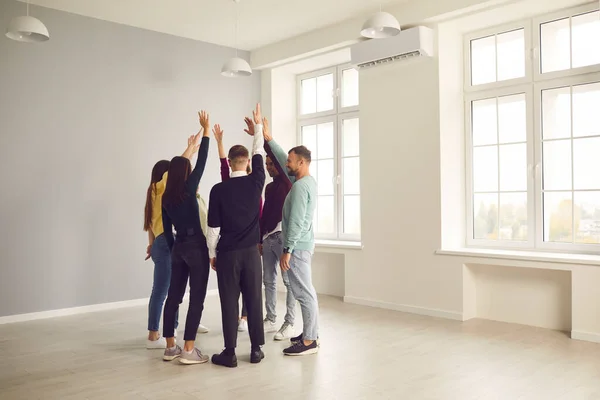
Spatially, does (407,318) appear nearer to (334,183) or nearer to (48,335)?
(334,183)

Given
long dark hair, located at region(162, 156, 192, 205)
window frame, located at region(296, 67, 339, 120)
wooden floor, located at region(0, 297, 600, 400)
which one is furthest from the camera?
window frame, located at region(296, 67, 339, 120)

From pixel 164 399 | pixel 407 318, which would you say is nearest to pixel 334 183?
pixel 407 318

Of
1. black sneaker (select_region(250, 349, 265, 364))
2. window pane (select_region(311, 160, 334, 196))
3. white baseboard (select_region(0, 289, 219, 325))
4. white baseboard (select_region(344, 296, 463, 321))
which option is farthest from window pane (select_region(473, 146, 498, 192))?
white baseboard (select_region(0, 289, 219, 325))

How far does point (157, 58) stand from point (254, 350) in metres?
4.08

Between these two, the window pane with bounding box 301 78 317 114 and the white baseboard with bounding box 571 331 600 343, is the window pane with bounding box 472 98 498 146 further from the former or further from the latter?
the window pane with bounding box 301 78 317 114

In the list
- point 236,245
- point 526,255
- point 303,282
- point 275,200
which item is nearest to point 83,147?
point 275,200

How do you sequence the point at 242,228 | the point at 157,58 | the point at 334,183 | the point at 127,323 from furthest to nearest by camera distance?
the point at 334,183 < the point at 157,58 < the point at 127,323 < the point at 242,228

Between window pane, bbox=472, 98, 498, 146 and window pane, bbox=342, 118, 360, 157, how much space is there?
1673 mm

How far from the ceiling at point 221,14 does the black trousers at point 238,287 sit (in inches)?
119

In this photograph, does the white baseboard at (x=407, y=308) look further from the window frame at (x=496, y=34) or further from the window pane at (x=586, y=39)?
the window pane at (x=586, y=39)

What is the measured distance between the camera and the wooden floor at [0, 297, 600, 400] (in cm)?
332

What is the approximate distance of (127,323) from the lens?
5.32 metres

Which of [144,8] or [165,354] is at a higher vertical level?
[144,8]

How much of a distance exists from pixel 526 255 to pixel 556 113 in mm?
1387
